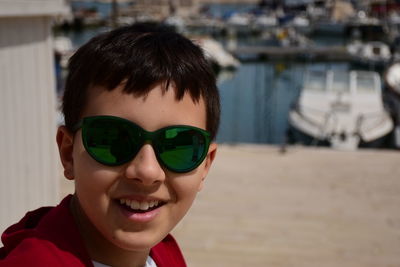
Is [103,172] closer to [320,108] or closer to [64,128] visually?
[64,128]

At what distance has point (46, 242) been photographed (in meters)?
1.04

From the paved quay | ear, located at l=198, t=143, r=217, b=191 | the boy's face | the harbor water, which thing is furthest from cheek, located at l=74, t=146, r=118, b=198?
the harbor water

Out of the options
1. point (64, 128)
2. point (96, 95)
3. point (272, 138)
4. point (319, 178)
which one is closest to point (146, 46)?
point (96, 95)

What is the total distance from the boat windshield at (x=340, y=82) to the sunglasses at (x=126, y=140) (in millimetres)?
13900

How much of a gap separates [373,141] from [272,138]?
13.9ft

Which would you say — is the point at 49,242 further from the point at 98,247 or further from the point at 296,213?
the point at 296,213

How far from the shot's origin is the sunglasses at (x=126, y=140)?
3.43 ft

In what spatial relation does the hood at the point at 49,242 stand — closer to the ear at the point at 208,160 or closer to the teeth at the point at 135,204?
the teeth at the point at 135,204

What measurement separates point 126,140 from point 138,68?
147 millimetres

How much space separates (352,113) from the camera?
13.5m

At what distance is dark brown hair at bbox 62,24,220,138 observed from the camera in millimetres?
1069

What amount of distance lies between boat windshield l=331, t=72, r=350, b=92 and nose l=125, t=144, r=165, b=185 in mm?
13950

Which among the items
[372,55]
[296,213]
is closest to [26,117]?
[296,213]

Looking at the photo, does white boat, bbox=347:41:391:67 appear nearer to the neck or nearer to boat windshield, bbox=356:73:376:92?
boat windshield, bbox=356:73:376:92
